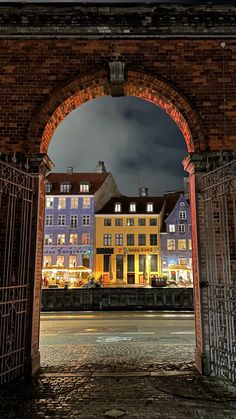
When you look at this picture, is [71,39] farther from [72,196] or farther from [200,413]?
[72,196]

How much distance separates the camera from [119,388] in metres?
5.26

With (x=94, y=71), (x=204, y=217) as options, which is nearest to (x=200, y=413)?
(x=204, y=217)

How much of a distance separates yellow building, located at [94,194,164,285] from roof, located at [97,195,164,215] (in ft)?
0.42

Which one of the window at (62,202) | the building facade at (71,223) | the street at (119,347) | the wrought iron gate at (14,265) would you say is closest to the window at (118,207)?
the building facade at (71,223)

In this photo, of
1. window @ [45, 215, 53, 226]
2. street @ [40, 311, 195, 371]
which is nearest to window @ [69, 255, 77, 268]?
window @ [45, 215, 53, 226]

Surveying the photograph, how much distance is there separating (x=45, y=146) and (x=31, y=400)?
175 inches

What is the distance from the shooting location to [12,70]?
Answer: 6.92 meters

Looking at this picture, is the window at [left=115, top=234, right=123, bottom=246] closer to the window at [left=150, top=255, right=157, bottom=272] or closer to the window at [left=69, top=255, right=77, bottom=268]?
the window at [left=150, top=255, right=157, bottom=272]

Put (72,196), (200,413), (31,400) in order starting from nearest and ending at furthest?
(200,413), (31,400), (72,196)

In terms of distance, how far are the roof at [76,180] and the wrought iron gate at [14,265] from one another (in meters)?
33.9

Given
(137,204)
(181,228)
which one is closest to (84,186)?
(137,204)

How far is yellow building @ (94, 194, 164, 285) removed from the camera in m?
40.8

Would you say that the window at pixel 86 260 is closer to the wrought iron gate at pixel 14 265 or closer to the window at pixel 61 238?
the window at pixel 61 238

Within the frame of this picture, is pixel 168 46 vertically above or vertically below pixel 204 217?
above
